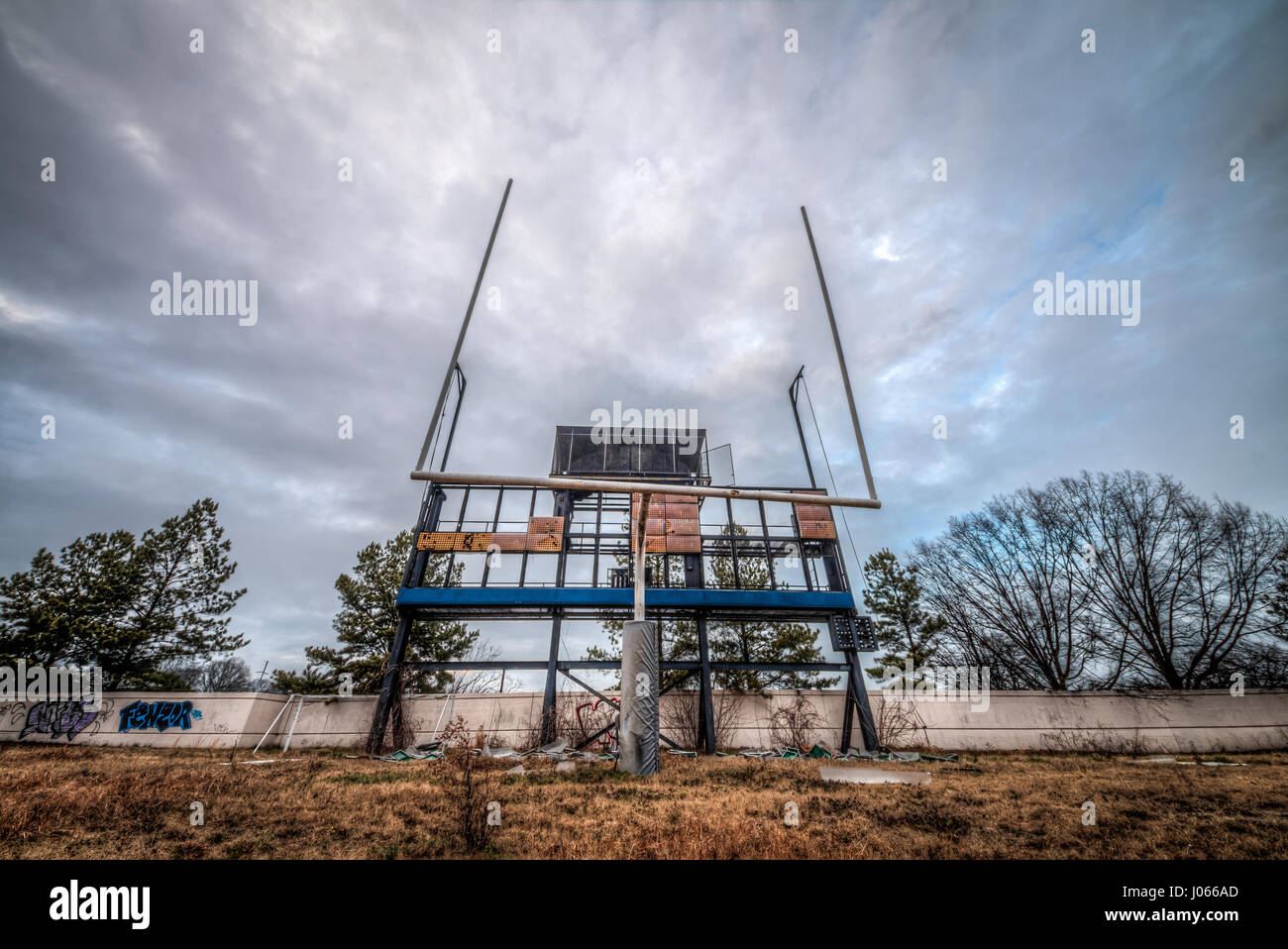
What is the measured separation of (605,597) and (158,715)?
1478cm

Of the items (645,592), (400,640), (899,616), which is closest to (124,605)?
(400,640)

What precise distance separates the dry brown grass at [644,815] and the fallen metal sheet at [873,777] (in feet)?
1.24

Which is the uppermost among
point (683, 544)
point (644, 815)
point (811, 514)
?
point (811, 514)

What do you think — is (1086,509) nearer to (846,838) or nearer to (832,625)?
(832,625)

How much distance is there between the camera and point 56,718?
1488 centimetres

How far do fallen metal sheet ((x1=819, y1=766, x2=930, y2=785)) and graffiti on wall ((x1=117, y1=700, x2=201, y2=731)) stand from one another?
18.9 metres

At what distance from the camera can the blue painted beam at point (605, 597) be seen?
14164 mm

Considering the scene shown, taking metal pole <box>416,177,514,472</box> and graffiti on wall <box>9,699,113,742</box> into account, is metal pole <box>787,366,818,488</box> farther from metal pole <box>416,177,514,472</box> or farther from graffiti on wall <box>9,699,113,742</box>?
graffiti on wall <box>9,699,113,742</box>

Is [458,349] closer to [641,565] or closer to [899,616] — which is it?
[641,565]

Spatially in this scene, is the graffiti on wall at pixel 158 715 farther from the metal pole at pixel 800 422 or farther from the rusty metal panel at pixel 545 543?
the metal pole at pixel 800 422

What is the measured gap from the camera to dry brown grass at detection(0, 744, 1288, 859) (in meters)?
4.32

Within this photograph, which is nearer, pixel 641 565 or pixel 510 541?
pixel 641 565

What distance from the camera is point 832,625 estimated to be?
49.4 ft
